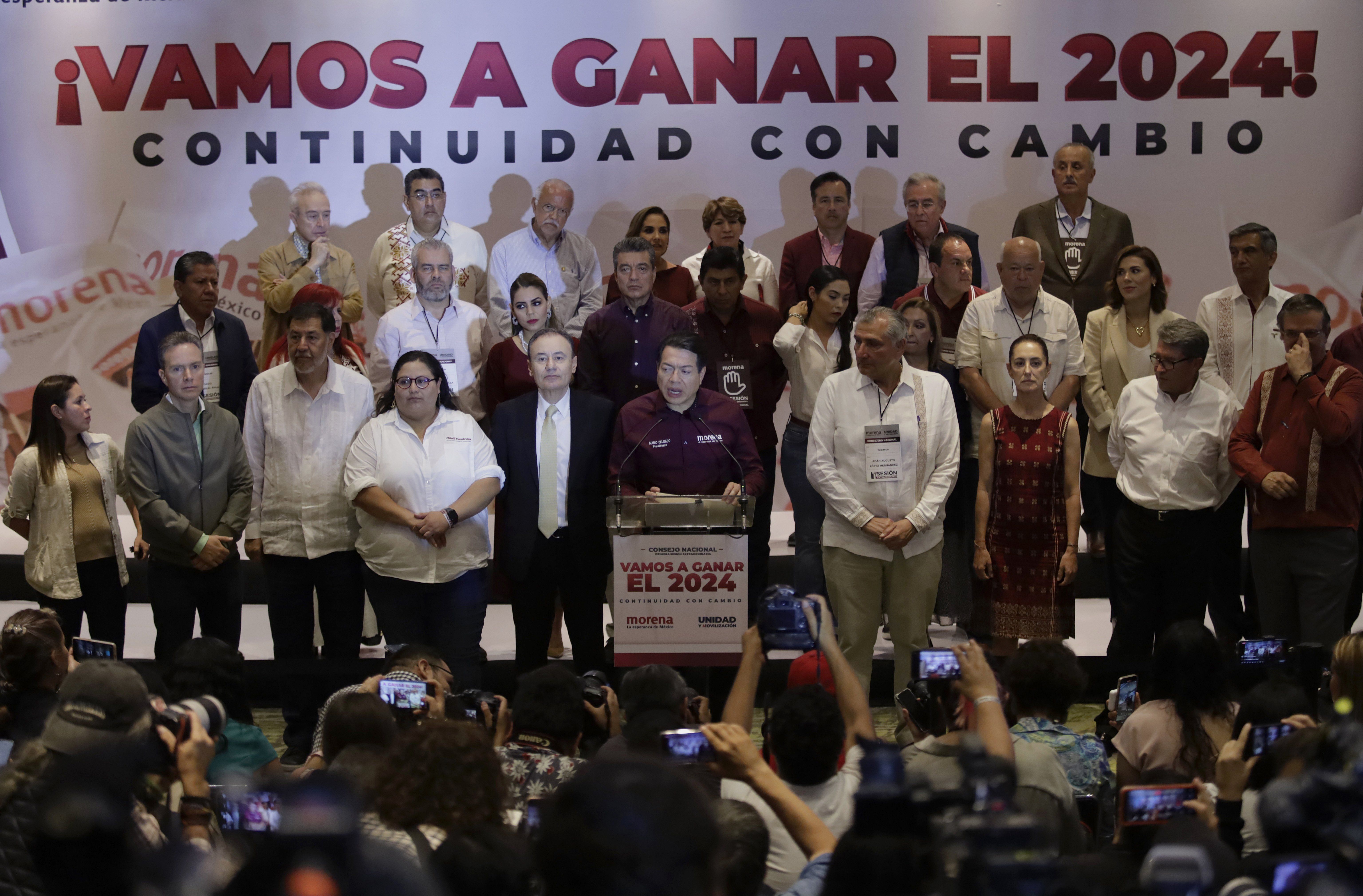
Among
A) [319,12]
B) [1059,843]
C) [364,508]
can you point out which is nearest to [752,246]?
[319,12]

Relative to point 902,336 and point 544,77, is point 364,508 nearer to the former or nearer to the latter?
point 902,336

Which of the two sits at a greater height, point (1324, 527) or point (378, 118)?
point (378, 118)

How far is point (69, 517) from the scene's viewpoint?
16.1ft

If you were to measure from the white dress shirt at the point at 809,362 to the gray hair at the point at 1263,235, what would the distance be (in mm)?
1773

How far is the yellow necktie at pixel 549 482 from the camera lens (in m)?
4.89

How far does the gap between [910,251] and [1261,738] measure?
12.4 ft

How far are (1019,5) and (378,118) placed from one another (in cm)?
356

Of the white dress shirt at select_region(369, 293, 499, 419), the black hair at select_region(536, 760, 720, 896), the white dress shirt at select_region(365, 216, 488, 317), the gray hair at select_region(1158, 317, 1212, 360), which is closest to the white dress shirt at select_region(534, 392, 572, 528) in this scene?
the white dress shirt at select_region(369, 293, 499, 419)

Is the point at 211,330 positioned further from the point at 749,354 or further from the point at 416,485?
the point at 749,354

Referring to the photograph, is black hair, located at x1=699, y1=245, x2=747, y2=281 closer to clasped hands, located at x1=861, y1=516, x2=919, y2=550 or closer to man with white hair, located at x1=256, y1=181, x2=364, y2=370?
clasped hands, located at x1=861, y1=516, x2=919, y2=550

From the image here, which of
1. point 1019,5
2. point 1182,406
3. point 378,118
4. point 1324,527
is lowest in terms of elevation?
point 1324,527

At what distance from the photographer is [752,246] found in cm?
754

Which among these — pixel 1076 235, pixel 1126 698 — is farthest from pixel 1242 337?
pixel 1126 698

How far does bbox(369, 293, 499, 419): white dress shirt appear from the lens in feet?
18.5
